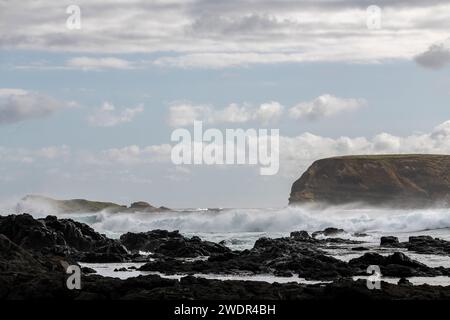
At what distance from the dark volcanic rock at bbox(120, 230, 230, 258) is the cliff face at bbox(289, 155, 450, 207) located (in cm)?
6571

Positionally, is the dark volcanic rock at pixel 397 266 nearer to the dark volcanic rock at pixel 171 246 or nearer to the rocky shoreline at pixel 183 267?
the rocky shoreline at pixel 183 267

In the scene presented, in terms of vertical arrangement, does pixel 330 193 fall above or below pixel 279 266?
above

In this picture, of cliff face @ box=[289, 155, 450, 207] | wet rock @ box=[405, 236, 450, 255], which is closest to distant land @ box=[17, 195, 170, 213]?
cliff face @ box=[289, 155, 450, 207]

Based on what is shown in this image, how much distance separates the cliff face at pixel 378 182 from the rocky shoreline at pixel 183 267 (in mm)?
60886

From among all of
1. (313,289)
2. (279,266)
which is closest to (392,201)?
(279,266)

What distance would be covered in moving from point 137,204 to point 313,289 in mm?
103783

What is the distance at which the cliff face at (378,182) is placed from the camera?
373 feet

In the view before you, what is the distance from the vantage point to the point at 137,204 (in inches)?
4968

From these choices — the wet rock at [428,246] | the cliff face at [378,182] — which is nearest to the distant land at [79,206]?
the cliff face at [378,182]

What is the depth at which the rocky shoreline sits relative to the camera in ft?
73.7

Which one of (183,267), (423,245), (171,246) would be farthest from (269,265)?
(423,245)

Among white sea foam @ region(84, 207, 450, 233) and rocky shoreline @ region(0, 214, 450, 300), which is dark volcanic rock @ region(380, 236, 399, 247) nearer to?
rocky shoreline @ region(0, 214, 450, 300)

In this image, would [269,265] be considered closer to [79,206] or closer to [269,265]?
[269,265]
